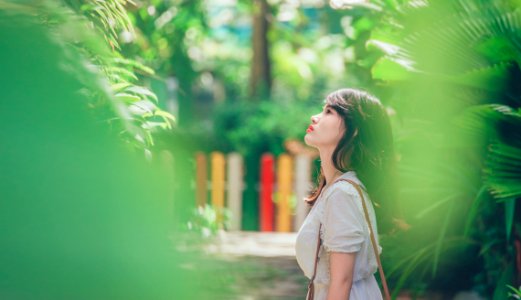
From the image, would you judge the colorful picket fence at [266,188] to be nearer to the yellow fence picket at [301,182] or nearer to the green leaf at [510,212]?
the yellow fence picket at [301,182]

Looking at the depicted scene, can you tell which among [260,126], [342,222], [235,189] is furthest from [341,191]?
[260,126]

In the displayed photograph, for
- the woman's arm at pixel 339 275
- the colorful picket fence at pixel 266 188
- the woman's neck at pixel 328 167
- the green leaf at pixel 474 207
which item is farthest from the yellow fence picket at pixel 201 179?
the woman's arm at pixel 339 275

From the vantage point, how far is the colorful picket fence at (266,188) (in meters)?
11.2

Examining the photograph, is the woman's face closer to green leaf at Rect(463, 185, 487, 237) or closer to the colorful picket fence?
green leaf at Rect(463, 185, 487, 237)

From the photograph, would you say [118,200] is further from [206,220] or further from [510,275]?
[206,220]

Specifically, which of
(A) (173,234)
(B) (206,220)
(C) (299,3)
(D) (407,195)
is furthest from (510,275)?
(C) (299,3)

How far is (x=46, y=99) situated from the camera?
1.62 m

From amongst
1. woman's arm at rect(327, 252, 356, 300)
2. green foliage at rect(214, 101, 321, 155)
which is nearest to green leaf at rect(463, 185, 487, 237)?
woman's arm at rect(327, 252, 356, 300)

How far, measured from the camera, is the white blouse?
9.04 feet

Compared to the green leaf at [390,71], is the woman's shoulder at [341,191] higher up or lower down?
lower down

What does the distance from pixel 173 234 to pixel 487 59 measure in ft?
12.1

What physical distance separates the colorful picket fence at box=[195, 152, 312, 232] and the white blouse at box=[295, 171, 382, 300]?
8.10m

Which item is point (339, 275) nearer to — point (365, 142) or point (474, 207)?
point (365, 142)

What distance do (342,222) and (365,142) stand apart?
1.15 ft
